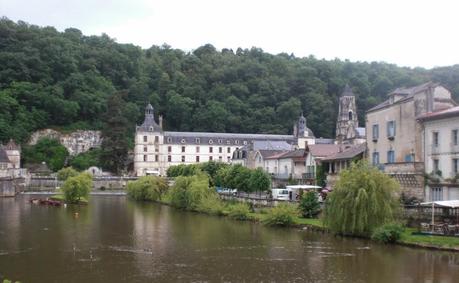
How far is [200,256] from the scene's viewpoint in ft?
94.3

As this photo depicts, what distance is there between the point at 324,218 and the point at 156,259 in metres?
12.7

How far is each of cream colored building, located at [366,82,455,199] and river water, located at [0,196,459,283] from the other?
7994 mm

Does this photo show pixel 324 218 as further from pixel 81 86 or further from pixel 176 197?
pixel 81 86

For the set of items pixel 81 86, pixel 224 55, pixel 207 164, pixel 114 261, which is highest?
pixel 224 55

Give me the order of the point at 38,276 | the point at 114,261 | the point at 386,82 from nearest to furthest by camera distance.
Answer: the point at 38,276 → the point at 114,261 → the point at 386,82

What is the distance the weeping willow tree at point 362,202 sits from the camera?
107ft

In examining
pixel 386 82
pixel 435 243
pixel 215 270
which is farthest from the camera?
pixel 386 82

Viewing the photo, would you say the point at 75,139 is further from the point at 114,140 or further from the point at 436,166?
the point at 436,166

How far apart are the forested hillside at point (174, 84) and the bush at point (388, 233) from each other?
9646cm

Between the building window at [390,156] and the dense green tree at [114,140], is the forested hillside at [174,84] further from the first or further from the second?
the building window at [390,156]

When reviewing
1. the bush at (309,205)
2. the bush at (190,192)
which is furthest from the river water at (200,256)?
the bush at (190,192)

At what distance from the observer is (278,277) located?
77.0 feet

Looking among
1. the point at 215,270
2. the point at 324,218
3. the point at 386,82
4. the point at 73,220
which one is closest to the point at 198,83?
the point at 386,82

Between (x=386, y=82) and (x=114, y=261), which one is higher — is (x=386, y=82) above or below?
above
